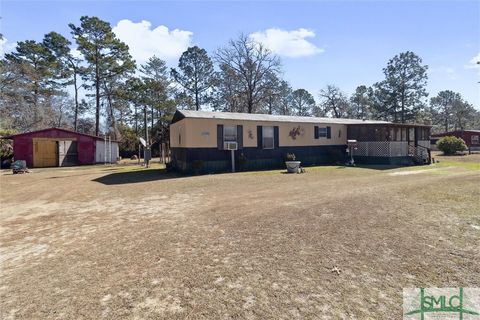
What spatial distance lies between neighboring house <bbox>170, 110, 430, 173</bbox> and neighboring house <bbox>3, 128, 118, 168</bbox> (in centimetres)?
905

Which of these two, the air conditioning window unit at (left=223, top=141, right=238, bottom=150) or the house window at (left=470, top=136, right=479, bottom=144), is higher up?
the house window at (left=470, top=136, right=479, bottom=144)

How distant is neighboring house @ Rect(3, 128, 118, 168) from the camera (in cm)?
2041

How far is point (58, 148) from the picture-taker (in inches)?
852

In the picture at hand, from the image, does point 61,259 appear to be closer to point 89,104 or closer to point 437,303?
point 437,303

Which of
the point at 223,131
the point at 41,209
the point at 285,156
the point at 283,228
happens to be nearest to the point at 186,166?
the point at 223,131

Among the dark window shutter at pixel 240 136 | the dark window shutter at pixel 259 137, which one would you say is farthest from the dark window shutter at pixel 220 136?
the dark window shutter at pixel 259 137

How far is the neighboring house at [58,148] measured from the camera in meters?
20.4

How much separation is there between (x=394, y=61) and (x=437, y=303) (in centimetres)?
4895

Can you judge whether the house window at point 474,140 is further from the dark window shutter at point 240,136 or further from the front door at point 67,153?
the front door at point 67,153

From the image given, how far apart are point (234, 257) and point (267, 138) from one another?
45.2 feet

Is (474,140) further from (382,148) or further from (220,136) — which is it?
(220,136)

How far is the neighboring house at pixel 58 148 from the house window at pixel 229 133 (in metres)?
13.6

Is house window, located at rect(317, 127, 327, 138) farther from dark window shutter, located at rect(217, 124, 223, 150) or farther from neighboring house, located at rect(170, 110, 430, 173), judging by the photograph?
dark window shutter, located at rect(217, 124, 223, 150)

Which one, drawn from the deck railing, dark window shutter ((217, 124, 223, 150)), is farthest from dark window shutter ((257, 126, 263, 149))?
the deck railing
